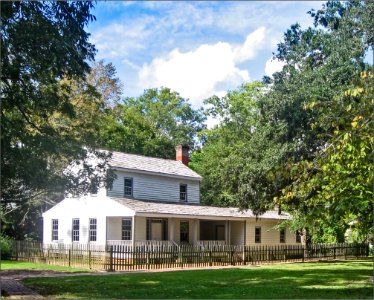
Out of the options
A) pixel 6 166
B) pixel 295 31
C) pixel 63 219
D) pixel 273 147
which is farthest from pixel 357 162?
pixel 63 219

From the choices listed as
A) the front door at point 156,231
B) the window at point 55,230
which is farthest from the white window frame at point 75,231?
the front door at point 156,231

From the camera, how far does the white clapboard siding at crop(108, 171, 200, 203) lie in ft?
121

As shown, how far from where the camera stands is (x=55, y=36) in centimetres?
1667

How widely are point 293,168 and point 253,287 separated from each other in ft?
21.5

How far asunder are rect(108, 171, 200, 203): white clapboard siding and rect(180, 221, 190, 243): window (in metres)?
1.92

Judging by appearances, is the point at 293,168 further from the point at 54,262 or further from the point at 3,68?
the point at 54,262

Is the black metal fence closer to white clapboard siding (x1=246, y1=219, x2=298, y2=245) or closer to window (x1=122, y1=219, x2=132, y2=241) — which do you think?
window (x1=122, y1=219, x2=132, y2=241)

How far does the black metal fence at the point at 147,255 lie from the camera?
94.4 feet

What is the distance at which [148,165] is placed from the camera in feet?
132

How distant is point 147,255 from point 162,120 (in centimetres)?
4215

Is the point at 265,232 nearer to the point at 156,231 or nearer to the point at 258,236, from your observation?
the point at 258,236

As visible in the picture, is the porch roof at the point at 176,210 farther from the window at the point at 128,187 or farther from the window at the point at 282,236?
the window at the point at 282,236

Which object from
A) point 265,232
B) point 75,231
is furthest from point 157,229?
point 265,232

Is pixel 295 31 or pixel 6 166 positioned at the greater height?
pixel 295 31
